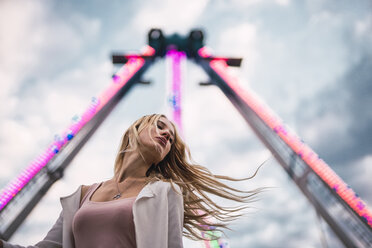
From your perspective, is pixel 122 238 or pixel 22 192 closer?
pixel 122 238

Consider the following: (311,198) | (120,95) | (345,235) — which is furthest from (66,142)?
(345,235)

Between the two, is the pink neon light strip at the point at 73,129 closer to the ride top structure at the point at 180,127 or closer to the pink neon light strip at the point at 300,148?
the ride top structure at the point at 180,127

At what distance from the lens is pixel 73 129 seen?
12.8 ft

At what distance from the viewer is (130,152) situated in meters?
1.72

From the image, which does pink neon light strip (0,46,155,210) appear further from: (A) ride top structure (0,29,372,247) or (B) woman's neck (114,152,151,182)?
(B) woman's neck (114,152,151,182)

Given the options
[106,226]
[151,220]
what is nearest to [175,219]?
[151,220]

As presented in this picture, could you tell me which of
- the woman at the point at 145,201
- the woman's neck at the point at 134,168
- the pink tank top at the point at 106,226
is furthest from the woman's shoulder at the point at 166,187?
the woman's neck at the point at 134,168

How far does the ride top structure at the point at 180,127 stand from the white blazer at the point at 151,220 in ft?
6.29

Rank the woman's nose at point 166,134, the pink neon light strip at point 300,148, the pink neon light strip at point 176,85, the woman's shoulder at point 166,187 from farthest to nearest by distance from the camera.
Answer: the pink neon light strip at point 176,85 → the pink neon light strip at point 300,148 → the woman's nose at point 166,134 → the woman's shoulder at point 166,187

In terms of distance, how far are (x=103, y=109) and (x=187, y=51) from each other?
7.10 ft

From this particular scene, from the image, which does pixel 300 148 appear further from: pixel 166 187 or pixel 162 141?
pixel 166 187

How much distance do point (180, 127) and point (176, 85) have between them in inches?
39.1

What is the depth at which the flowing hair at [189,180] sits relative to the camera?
1.61 m

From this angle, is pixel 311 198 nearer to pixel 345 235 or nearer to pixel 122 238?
pixel 345 235
